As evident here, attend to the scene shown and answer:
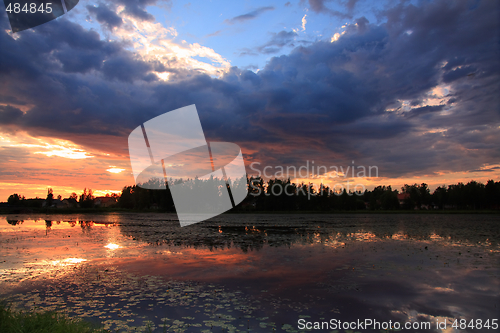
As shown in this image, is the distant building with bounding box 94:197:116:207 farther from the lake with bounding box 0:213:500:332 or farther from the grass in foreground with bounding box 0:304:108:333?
the grass in foreground with bounding box 0:304:108:333

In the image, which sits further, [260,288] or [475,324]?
[260,288]

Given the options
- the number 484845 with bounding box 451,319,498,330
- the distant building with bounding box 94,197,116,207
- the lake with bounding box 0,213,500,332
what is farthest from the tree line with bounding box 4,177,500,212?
the number 484845 with bounding box 451,319,498,330

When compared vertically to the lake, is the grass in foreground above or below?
above

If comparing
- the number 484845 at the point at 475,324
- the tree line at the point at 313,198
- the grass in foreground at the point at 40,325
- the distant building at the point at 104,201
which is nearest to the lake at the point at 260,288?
the number 484845 at the point at 475,324

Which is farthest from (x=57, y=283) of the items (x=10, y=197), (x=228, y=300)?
(x=10, y=197)

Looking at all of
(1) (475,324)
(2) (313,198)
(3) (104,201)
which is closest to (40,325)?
(1) (475,324)

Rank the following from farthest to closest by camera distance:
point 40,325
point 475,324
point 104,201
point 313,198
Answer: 1. point 104,201
2. point 313,198
3. point 475,324
4. point 40,325

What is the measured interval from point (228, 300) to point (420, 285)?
602 centimetres

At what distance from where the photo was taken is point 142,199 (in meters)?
101

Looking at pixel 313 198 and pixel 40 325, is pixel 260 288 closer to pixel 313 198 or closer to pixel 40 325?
pixel 40 325

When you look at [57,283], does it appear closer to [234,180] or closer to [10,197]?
[234,180]

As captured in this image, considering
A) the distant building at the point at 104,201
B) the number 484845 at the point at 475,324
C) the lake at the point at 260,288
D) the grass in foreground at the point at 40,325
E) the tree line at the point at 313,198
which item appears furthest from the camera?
the distant building at the point at 104,201

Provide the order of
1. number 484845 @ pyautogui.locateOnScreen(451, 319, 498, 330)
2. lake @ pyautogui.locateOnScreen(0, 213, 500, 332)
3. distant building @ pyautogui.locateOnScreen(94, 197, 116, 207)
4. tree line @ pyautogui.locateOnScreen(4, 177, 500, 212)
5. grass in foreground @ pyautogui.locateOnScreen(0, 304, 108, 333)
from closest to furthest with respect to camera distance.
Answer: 1. grass in foreground @ pyautogui.locateOnScreen(0, 304, 108, 333)
2. number 484845 @ pyautogui.locateOnScreen(451, 319, 498, 330)
3. lake @ pyautogui.locateOnScreen(0, 213, 500, 332)
4. tree line @ pyautogui.locateOnScreen(4, 177, 500, 212)
5. distant building @ pyautogui.locateOnScreen(94, 197, 116, 207)

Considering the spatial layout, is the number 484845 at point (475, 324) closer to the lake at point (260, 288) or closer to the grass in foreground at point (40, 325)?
the lake at point (260, 288)
